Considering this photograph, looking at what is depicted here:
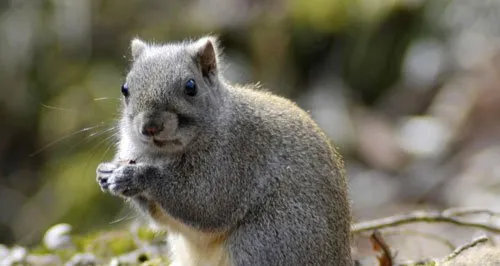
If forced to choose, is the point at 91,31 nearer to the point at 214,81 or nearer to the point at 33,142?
the point at 33,142

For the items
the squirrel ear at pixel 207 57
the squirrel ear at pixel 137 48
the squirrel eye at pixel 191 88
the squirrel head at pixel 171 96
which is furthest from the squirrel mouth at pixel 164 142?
the squirrel ear at pixel 137 48

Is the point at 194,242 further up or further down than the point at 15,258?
further down

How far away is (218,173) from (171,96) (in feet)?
1.48

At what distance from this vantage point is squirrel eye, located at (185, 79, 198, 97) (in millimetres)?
5215

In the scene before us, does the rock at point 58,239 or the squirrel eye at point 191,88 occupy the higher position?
the squirrel eye at point 191,88

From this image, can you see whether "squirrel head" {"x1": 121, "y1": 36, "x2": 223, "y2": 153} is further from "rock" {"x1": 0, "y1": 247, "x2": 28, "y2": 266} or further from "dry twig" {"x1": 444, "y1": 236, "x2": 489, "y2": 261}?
"dry twig" {"x1": 444, "y1": 236, "x2": 489, "y2": 261}

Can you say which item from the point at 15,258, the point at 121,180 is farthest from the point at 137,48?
the point at 15,258

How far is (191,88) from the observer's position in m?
5.23

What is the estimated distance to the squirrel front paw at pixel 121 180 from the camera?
516 cm

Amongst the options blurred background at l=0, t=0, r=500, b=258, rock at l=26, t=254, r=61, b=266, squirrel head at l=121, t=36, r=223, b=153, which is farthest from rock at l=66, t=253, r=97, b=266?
blurred background at l=0, t=0, r=500, b=258

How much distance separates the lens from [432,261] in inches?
227

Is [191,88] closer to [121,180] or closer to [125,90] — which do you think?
[125,90]

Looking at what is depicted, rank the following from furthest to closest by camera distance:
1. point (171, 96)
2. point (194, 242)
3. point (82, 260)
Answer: point (82, 260)
point (194, 242)
point (171, 96)

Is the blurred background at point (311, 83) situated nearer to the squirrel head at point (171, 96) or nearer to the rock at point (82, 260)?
the rock at point (82, 260)
